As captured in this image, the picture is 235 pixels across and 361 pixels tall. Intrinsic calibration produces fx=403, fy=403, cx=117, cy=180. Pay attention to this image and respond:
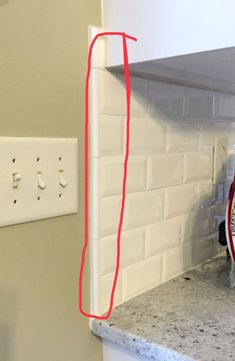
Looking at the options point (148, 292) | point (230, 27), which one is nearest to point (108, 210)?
point (148, 292)

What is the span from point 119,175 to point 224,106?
483 mm

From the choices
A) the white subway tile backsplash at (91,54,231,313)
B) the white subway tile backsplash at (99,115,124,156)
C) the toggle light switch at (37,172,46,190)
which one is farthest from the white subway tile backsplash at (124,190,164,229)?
the toggle light switch at (37,172,46,190)

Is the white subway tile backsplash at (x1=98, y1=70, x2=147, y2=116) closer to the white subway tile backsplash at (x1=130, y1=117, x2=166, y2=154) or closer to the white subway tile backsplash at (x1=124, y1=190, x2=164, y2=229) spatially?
the white subway tile backsplash at (x1=130, y1=117, x2=166, y2=154)

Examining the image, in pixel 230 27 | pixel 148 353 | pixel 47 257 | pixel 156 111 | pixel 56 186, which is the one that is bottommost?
pixel 148 353

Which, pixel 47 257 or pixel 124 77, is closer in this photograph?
pixel 47 257

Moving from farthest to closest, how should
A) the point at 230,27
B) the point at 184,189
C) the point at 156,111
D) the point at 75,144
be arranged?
the point at 184,189, the point at 156,111, the point at 75,144, the point at 230,27

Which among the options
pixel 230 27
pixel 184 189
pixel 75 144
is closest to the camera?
pixel 230 27

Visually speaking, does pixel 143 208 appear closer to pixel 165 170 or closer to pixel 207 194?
pixel 165 170

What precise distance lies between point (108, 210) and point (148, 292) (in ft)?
0.76

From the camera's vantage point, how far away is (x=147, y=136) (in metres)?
0.82

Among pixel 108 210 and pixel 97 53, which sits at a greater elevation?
pixel 97 53

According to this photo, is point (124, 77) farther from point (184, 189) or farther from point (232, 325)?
point (232, 325)

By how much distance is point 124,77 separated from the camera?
2.46 feet

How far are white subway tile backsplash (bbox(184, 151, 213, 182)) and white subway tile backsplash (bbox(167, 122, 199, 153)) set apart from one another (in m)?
0.02
